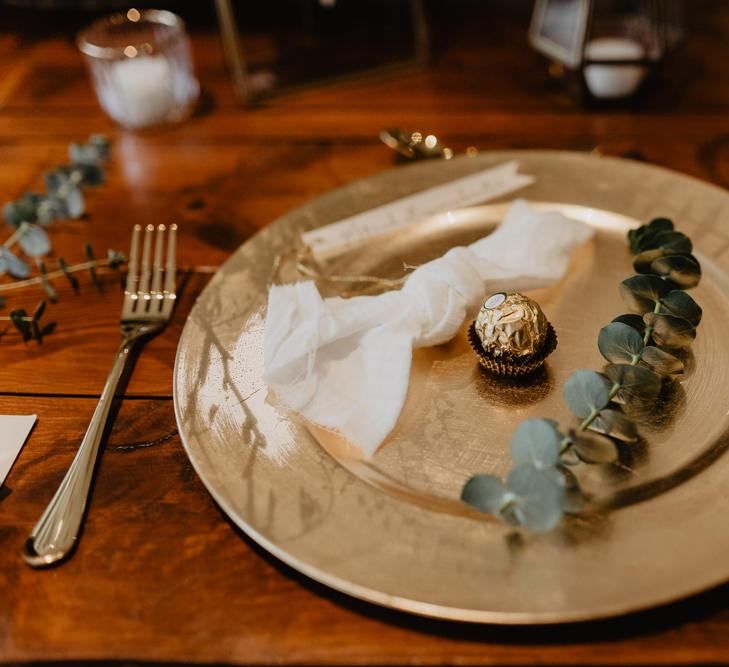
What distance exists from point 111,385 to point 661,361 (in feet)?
1.25

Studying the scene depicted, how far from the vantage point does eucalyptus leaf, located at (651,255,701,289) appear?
0.55 m

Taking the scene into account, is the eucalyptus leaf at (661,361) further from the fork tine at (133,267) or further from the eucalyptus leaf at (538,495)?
the fork tine at (133,267)

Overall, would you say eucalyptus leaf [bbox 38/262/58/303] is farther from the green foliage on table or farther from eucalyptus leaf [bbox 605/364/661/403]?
eucalyptus leaf [bbox 605/364/661/403]

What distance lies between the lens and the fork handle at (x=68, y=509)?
450 mm

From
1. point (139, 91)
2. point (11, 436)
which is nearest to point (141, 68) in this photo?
point (139, 91)

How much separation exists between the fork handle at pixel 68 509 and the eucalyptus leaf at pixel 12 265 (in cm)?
21

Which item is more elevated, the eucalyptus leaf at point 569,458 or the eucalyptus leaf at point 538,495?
the eucalyptus leaf at point 538,495

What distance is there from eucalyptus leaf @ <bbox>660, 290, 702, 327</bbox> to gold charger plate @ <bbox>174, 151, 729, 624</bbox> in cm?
3

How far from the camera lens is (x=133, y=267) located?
66 centimetres

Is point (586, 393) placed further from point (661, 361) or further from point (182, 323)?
point (182, 323)

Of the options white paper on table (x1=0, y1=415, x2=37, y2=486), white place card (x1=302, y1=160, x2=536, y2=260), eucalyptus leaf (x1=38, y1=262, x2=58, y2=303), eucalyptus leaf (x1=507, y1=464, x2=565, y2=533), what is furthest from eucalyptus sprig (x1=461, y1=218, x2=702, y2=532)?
eucalyptus leaf (x1=38, y1=262, x2=58, y2=303)

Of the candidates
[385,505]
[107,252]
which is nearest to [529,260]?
[385,505]

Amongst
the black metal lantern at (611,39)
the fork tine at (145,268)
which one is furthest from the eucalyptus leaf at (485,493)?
the black metal lantern at (611,39)

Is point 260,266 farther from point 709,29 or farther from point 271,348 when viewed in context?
point 709,29
